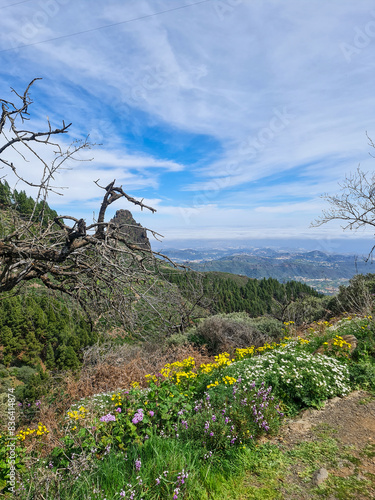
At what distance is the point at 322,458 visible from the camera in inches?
118

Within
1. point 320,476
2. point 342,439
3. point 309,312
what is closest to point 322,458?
point 320,476

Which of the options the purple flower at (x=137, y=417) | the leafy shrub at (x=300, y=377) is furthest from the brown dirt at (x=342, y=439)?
the purple flower at (x=137, y=417)

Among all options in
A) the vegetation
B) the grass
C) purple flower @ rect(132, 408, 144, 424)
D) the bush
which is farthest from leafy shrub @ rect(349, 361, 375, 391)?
the bush

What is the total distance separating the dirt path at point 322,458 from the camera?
251 cm

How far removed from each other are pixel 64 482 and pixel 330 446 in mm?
3056

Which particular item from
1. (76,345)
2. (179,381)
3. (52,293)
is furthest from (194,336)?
(76,345)

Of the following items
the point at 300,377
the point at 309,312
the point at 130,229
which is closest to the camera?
the point at 130,229

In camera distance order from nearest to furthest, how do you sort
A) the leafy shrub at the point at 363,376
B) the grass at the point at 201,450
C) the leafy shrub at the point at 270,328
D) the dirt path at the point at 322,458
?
1. the grass at the point at 201,450
2. the dirt path at the point at 322,458
3. the leafy shrub at the point at 363,376
4. the leafy shrub at the point at 270,328

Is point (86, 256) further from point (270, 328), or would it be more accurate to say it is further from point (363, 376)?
point (270, 328)

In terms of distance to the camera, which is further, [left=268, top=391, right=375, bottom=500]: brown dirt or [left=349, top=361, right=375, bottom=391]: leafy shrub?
[left=349, top=361, right=375, bottom=391]: leafy shrub

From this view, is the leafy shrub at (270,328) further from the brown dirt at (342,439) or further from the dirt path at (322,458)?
the dirt path at (322,458)

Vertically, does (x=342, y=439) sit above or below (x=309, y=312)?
above

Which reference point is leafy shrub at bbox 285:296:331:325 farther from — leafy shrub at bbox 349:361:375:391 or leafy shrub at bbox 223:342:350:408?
leafy shrub at bbox 223:342:350:408

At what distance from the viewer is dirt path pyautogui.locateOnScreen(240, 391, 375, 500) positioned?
8.25 ft
